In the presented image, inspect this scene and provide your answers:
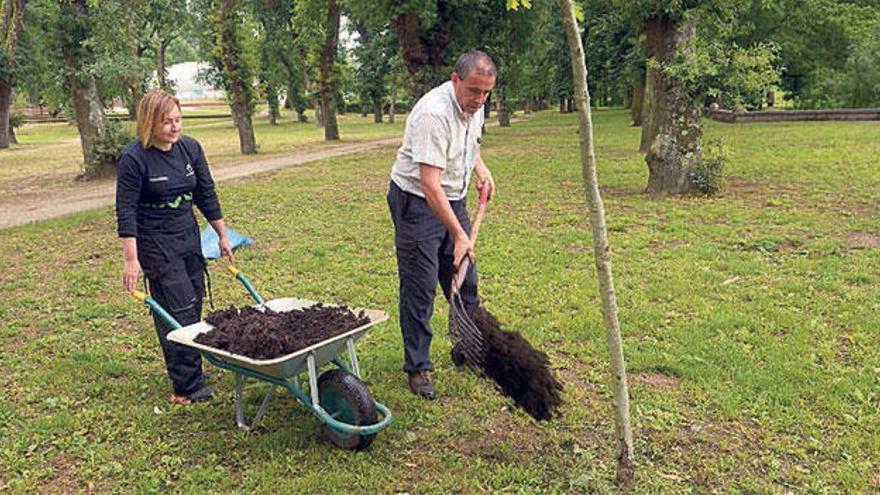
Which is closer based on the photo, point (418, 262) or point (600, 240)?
point (600, 240)

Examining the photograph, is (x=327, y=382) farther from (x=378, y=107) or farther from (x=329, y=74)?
(x=378, y=107)

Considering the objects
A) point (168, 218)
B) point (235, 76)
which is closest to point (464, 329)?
point (168, 218)

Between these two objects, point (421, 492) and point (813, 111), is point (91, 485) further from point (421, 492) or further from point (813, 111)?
point (813, 111)

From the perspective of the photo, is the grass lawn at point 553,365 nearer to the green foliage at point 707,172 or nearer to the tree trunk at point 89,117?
the green foliage at point 707,172

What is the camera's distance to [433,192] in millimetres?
3387

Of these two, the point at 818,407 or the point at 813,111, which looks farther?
the point at 813,111

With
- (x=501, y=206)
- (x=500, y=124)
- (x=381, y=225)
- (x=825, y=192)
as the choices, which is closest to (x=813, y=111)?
(x=500, y=124)

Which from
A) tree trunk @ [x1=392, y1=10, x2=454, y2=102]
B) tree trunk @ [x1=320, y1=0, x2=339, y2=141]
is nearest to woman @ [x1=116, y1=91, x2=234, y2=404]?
tree trunk @ [x1=392, y1=10, x2=454, y2=102]

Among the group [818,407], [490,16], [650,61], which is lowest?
[818,407]

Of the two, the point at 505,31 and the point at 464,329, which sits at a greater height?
the point at 505,31

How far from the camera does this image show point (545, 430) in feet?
11.5

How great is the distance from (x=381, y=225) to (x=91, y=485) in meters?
5.91

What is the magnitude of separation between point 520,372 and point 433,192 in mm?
962

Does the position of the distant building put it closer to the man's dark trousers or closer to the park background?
the park background
